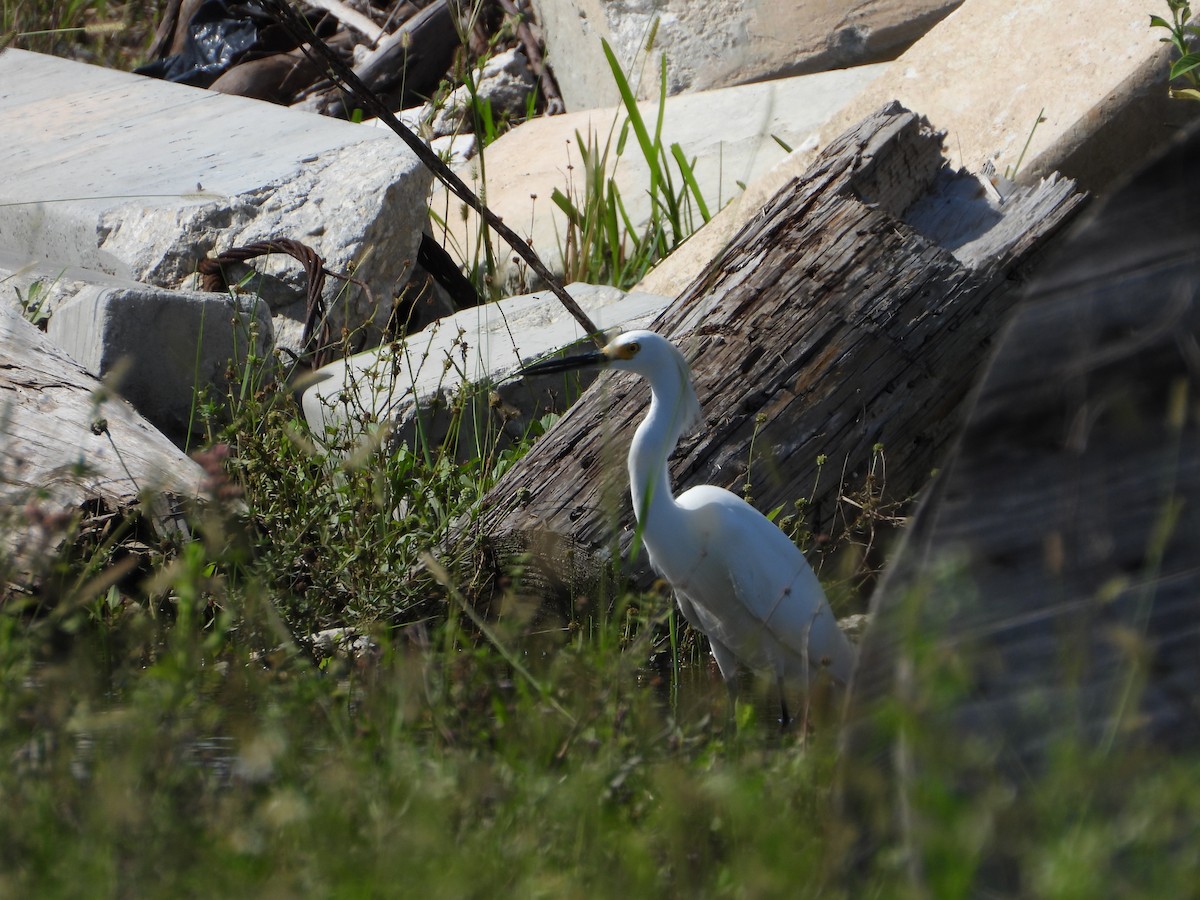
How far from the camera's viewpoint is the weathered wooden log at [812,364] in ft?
11.4

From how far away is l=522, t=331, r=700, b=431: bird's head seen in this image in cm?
331

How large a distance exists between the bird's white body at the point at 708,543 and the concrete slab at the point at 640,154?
117 inches

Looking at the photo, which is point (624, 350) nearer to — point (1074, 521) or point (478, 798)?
point (478, 798)

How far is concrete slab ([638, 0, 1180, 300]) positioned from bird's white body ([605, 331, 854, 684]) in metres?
1.71

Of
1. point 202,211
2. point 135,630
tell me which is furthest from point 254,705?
point 202,211

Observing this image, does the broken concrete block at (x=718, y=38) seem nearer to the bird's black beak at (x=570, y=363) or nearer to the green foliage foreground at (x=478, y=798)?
the bird's black beak at (x=570, y=363)

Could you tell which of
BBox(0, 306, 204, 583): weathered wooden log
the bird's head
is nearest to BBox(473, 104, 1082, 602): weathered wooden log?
the bird's head

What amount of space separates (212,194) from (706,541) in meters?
2.27

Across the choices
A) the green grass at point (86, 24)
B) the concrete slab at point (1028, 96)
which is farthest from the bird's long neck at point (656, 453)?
the green grass at point (86, 24)

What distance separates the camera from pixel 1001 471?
1.58m

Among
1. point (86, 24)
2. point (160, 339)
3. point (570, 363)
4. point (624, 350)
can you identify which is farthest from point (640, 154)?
point (86, 24)

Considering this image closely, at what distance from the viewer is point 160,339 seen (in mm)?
4051

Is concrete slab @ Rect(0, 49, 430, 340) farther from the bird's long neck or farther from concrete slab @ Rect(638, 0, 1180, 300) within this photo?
the bird's long neck

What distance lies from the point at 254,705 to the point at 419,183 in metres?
3.25
